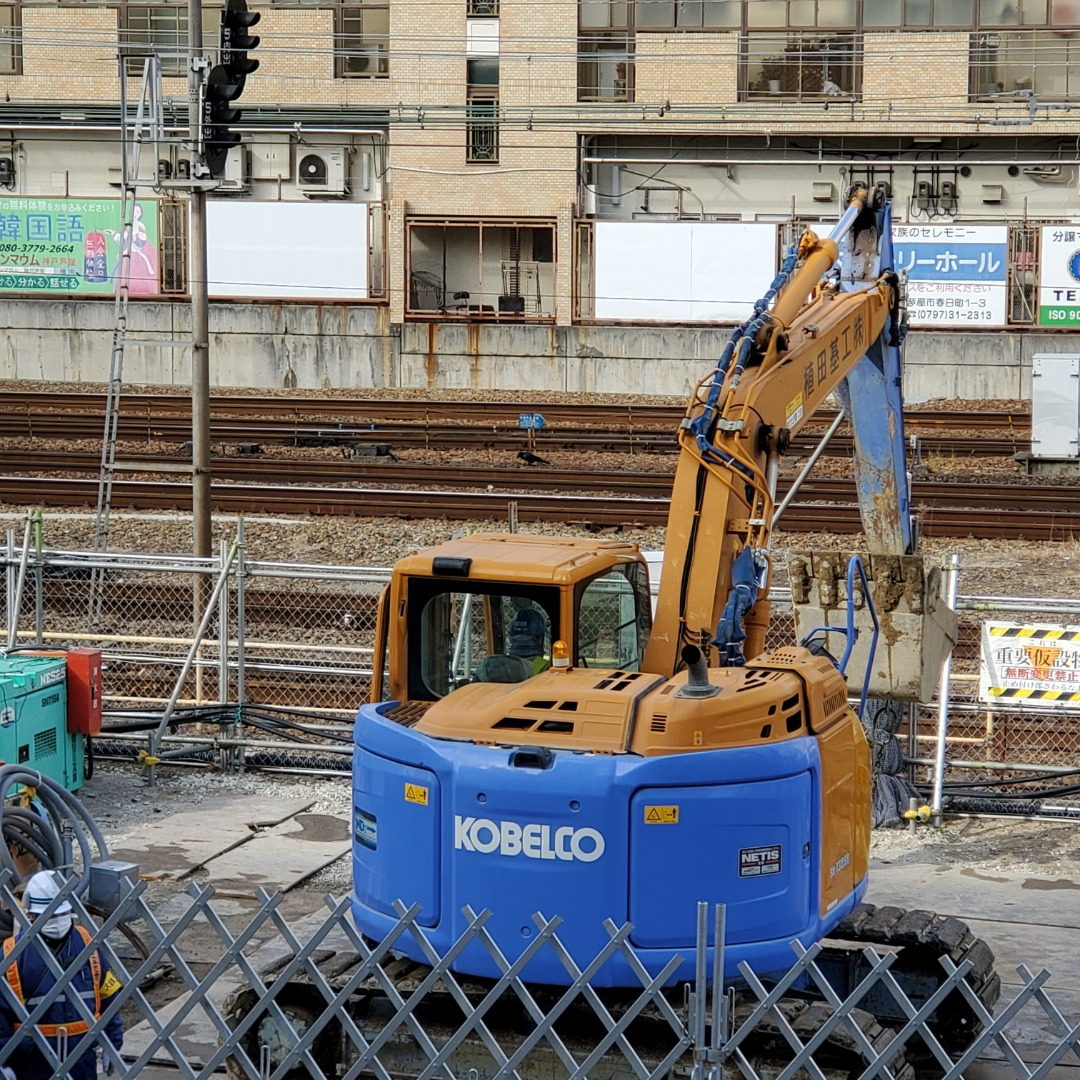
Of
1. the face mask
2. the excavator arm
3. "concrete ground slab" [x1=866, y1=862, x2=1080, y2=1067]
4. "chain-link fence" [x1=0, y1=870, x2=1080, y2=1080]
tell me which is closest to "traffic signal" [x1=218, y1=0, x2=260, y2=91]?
the excavator arm

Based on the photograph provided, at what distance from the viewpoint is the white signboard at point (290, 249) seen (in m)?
41.5

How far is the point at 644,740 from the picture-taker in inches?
288

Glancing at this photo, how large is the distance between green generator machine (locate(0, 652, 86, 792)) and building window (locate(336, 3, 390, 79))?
3346cm

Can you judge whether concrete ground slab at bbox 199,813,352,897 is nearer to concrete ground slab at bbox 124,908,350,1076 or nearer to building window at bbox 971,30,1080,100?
concrete ground slab at bbox 124,908,350,1076

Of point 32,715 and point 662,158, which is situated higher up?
point 662,158

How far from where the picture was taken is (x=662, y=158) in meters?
43.3

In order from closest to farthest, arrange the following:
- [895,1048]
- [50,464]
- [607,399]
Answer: [895,1048] → [50,464] → [607,399]

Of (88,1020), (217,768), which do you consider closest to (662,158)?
(217,768)

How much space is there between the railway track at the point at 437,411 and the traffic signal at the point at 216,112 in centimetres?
1679

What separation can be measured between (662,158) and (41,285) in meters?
16.0

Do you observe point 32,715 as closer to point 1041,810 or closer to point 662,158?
point 1041,810

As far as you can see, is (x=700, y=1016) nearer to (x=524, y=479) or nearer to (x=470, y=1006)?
(x=470, y=1006)

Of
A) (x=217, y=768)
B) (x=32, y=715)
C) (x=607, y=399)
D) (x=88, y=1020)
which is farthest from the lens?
(x=607, y=399)

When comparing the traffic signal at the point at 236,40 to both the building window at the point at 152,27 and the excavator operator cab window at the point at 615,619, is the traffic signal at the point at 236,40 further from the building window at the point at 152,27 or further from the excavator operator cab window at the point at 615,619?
the building window at the point at 152,27
